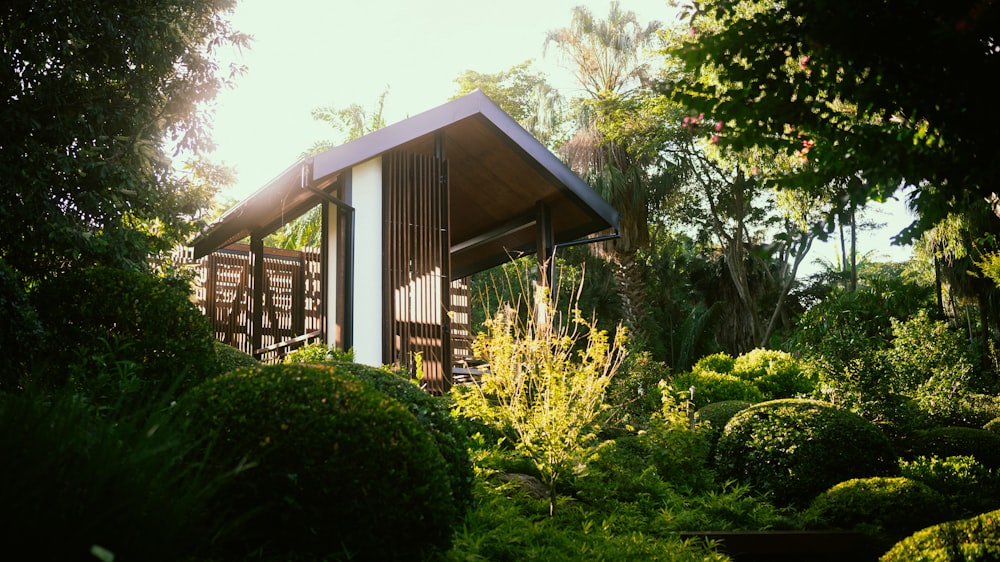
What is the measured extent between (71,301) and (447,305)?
16.6 ft

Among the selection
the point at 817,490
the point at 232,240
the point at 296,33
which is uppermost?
the point at 296,33

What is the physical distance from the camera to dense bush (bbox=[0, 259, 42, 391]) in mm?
4848

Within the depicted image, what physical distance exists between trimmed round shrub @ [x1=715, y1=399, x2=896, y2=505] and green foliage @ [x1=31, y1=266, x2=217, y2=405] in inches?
204

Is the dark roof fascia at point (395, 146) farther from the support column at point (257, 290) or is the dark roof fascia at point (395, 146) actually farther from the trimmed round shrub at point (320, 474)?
the trimmed round shrub at point (320, 474)

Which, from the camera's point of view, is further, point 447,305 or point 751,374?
point 751,374

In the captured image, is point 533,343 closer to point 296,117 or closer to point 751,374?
point 751,374

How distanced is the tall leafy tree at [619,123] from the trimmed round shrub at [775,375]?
431 cm

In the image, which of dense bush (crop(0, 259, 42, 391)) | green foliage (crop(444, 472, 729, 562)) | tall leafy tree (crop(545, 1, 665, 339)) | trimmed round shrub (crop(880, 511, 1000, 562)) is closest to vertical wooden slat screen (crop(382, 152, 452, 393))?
green foliage (crop(444, 472, 729, 562))

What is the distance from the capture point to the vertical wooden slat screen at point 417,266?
375 inches

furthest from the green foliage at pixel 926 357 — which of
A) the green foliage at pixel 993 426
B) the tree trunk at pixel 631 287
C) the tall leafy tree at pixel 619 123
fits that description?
the tree trunk at pixel 631 287

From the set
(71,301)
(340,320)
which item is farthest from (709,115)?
(340,320)

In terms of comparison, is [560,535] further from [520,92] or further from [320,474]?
[520,92]

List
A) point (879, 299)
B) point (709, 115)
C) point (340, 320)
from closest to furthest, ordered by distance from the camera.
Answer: point (709, 115) < point (340, 320) < point (879, 299)

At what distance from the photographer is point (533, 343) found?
6.63 metres
